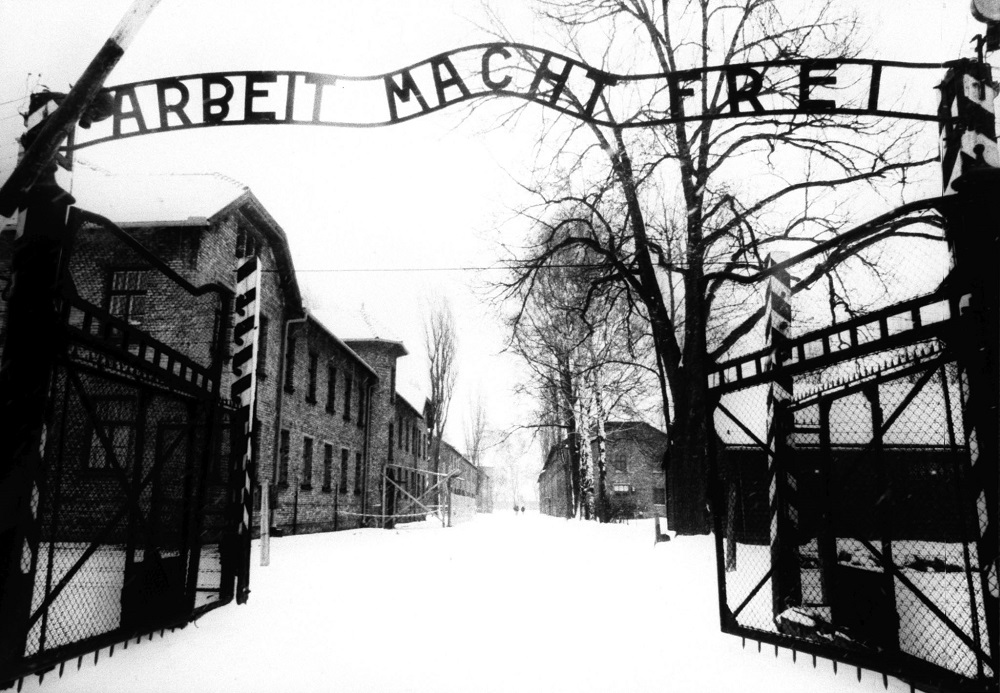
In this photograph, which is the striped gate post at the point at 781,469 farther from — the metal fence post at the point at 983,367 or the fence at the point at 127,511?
the fence at the point at 127,511

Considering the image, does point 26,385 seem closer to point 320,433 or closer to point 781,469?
point 781,469

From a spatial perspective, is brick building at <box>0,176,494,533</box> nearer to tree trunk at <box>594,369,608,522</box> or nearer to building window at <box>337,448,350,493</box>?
building window at <box>337,448,350,493</box>

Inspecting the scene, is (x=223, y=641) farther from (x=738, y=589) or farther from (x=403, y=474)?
(x=403, y=474)

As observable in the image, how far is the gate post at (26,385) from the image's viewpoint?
11.9 ft

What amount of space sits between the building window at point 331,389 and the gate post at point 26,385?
19.1 meters

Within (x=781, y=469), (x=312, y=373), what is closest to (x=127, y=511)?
(x=781, y=469)

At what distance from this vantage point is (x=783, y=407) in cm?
543

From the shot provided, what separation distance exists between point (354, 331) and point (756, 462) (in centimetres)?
1894

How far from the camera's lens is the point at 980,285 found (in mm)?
3666

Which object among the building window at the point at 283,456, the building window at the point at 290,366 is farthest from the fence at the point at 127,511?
the building window at the point at 290,366

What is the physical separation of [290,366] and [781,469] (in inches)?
636

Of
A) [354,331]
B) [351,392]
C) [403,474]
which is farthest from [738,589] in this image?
[403,474]

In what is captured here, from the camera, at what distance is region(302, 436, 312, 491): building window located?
2023cm

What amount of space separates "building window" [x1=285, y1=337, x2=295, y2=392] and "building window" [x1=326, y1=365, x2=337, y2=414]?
346 cm
